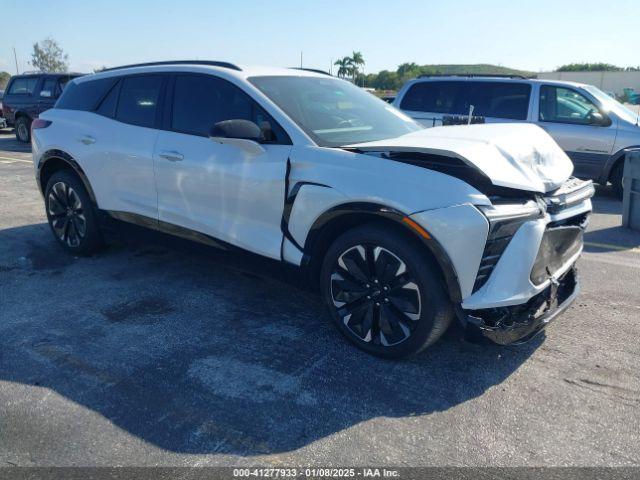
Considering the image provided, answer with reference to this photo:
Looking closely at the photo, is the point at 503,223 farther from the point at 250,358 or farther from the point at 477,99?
the point at 477,99

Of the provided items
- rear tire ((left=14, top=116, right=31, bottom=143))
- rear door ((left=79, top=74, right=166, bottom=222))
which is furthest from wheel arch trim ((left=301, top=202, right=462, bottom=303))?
rear tire ((left=14, top=116, right=31, bottom=143))

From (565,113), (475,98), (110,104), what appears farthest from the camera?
(475,98)

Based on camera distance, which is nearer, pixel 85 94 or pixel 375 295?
pixel 375 295

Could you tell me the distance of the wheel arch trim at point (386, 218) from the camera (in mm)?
2955

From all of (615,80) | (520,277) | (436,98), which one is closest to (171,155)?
(520,277)

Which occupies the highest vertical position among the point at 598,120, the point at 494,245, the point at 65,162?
the point at 598,120

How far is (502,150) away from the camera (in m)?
3.30

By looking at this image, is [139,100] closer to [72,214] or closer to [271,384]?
[72,214]

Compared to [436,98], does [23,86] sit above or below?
above

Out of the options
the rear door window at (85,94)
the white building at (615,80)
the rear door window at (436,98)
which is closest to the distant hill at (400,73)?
the white building at (615,80)

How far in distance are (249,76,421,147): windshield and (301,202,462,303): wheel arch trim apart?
20.5 inches

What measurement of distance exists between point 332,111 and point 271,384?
6.78 feet

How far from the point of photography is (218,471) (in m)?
2.44

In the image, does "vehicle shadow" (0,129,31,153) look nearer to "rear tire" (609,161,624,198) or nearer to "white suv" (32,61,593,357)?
"white suv" (32,61,593,357)
